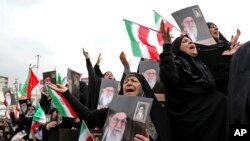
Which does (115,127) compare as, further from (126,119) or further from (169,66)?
(169,66)

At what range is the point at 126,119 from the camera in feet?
9.77

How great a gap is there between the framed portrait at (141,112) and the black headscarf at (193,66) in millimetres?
768

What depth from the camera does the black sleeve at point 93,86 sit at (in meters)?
5.78

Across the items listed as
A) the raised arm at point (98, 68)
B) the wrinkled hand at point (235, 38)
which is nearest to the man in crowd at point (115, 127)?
the wrinkled hand at point (235, 38)

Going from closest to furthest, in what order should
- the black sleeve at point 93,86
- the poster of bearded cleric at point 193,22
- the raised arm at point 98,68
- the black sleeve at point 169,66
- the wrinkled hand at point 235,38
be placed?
the black sleeve at point 169,66
the wrinkled hand at point 235,38
the poster of bearded cleric at point 193,22
the black sleeve at point 93,86
the raised arm at point 98,68

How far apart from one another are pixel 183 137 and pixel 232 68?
1472mm

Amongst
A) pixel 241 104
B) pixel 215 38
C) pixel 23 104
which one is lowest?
pixel 23 104

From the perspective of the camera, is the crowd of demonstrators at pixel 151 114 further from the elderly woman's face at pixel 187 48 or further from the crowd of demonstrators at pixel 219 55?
the crowd of demonstrators at pixel 219 55

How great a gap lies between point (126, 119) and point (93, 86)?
2.87 m

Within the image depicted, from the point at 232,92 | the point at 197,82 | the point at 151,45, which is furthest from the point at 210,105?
the point at 151,45

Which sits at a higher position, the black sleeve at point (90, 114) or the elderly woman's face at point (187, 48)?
the elderly woman's face at point (187, 48)

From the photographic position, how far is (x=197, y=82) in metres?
3.48

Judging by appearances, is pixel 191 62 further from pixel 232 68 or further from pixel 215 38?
pixel 232 68

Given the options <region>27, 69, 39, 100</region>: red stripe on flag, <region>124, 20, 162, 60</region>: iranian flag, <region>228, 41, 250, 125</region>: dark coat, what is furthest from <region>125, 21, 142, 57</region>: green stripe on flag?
<region>27, 69, 39, 100</region>: red stripe on flag
